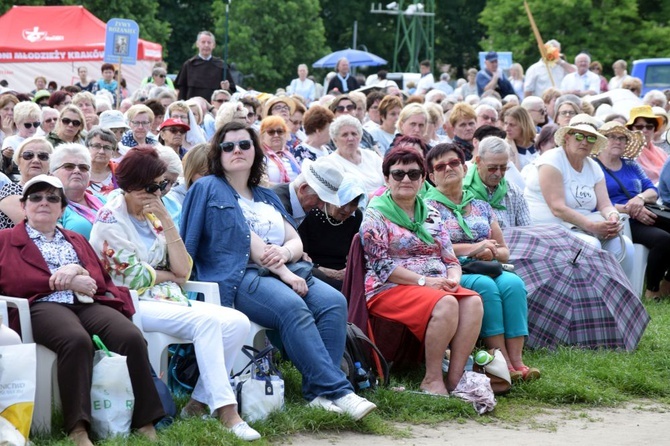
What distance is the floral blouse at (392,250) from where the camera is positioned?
6.60 meters

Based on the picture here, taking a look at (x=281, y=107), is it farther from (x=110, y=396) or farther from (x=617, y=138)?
(x=110, y=396)

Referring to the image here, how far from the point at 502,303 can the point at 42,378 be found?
304cm

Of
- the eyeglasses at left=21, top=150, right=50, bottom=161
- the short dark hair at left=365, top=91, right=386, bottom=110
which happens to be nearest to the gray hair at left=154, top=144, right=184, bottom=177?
the eyeglasses at left=21, top=150, right=50, bottom=161

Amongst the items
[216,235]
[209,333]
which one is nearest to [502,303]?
[216,235]

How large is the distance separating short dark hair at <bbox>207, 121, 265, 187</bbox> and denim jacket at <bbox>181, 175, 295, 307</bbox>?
149 millimetres

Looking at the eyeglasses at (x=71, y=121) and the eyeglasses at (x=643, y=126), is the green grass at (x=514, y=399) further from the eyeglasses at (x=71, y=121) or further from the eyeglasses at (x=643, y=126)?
the eyeglasses at (x=643, y=126)

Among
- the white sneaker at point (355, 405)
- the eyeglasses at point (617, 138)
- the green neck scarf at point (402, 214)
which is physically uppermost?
the eyeglasses at point (617, 138)

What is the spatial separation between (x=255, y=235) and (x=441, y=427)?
4.97 feet

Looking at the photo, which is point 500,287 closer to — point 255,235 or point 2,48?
point 255,235

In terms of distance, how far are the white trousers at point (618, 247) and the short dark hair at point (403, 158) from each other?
215 cm

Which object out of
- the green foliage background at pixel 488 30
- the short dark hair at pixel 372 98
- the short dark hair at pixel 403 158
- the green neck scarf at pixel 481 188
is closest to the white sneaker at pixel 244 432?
the short dark hair at pixel 403 158

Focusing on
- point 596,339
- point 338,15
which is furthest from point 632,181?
point 338,15

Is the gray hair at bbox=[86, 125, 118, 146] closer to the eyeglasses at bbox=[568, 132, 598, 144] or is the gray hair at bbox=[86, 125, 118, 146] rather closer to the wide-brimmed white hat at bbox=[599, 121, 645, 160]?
the eyeglasses at bbox=[568, 132, 598, 144]

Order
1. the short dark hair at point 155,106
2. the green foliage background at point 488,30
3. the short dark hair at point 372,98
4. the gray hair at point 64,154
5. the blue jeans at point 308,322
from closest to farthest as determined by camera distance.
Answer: the blue jeans at point 308,322
the gray hair at point 64,154
the short dark hair at point 155,106
the short dark hair at point 372,98
the green foliage background at point 488,30
